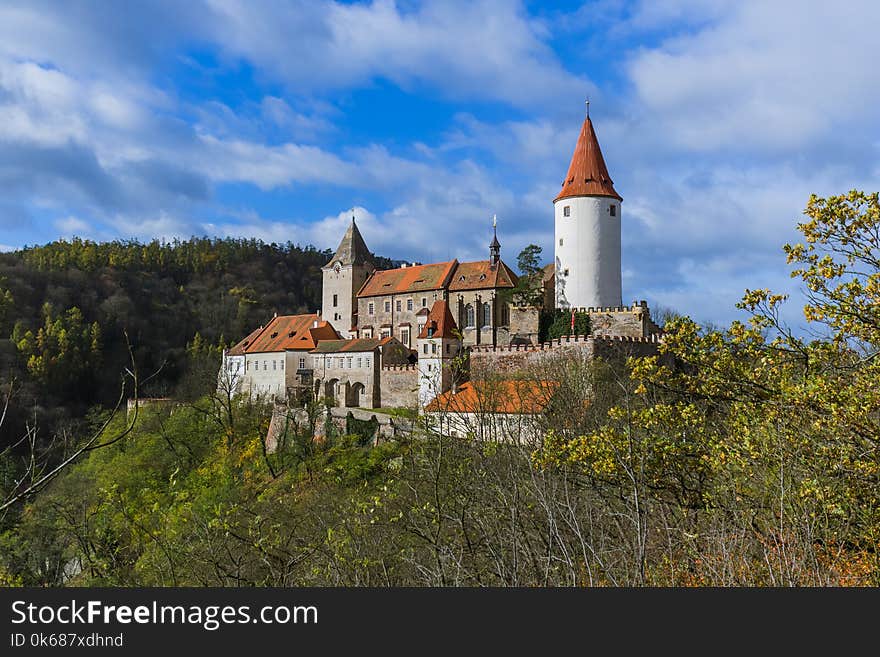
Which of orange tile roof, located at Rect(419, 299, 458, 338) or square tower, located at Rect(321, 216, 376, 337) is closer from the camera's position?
orange tile roof, located at Rect(419, 299, 458, 338)

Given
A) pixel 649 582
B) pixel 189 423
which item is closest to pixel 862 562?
pixel 649 582

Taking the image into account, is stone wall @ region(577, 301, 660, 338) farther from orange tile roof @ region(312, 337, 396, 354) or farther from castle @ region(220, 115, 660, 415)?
orange tile roof @ region(312, 337, 396, 354)

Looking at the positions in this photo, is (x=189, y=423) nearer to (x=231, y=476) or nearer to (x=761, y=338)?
(x=231, y=476)

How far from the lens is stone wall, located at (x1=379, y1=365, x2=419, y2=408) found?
1625 inches

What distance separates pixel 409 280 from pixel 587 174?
13.4 metres

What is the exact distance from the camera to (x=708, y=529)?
8195 mm

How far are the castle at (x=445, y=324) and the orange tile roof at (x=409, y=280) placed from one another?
0.09 m

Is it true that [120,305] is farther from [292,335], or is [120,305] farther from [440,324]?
[440,324]

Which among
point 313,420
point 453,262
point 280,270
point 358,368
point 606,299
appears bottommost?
point 313,420

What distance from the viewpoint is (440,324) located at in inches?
1635

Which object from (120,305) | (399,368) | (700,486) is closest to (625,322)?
(399,368)

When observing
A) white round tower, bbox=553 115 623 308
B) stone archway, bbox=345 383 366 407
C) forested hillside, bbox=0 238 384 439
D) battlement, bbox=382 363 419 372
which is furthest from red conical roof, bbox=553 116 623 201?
forested hillside, bbox=0 238 384 439

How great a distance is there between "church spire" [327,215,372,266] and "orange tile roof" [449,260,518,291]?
28.7 ft

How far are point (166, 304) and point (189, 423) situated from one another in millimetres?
48169
